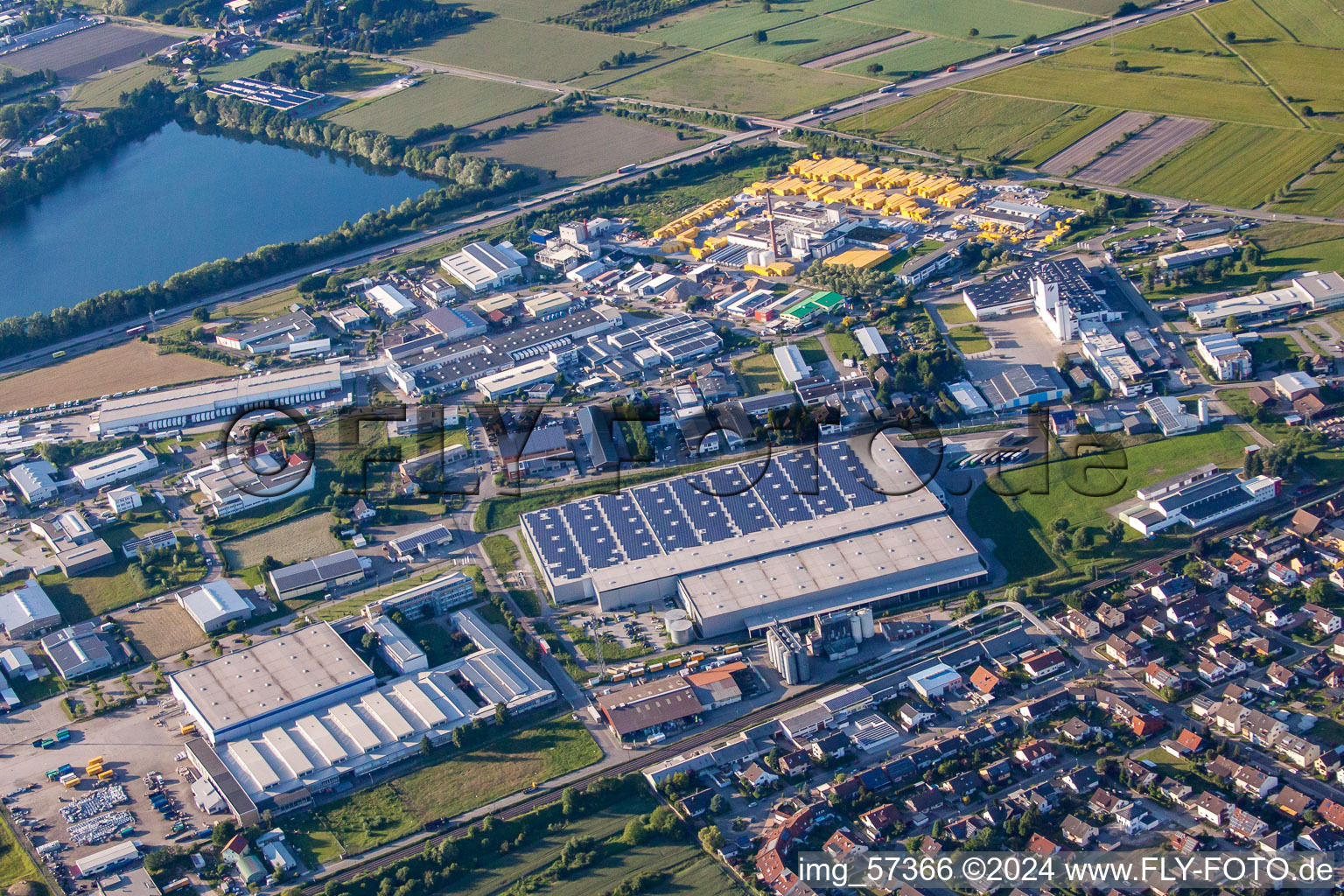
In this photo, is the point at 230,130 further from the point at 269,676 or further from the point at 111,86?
the point at 269,676

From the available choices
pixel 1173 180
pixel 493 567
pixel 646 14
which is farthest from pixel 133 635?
pixel 646 14

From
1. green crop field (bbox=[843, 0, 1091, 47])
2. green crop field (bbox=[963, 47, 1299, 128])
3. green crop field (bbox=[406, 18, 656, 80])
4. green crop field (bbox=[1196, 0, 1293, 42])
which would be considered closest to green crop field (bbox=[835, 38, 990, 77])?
green crop field (bbox=[843, 0, 1091, 47])

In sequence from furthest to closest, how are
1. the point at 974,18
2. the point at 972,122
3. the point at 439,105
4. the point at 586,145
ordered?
the point at 974,18 < the point at 439,105 < the point at 586,145 < the point at 972,122

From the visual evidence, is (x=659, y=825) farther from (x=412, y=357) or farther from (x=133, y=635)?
(x=412, y=357)

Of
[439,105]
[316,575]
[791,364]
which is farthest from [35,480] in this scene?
[439,105]

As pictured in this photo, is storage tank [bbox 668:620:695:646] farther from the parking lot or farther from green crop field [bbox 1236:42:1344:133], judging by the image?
green crop field [bbox 1236:42:1344:133]

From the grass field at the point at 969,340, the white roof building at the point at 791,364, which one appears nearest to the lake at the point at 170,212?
the white roof building at the point at 791,364
